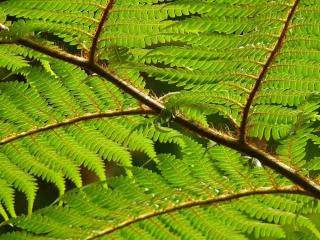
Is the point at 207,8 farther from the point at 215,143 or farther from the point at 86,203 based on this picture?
the point at 86,203

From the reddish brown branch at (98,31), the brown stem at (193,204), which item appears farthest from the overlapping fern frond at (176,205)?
the reddish brown branch at (98,31)

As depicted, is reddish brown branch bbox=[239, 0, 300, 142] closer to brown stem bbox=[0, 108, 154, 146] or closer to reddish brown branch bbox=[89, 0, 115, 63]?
brown stem bbox=[0, 108, 154, 146]

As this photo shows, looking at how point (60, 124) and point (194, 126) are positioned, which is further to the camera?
point (60, 124)

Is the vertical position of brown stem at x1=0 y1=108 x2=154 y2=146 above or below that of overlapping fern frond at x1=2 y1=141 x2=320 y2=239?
above

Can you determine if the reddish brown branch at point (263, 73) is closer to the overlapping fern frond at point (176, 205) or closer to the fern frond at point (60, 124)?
the overlapping fern frond at point (176, 205)

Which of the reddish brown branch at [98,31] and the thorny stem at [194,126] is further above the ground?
the reddish brown branch at [98,31]

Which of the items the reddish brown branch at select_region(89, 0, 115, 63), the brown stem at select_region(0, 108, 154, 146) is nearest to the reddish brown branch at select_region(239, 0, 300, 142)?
the brown stem at select_region(0, 108, 154, 146)

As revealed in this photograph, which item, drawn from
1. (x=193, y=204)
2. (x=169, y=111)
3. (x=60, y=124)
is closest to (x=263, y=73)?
(x=169, y=111)

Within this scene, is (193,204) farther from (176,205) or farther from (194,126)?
(194,126)
